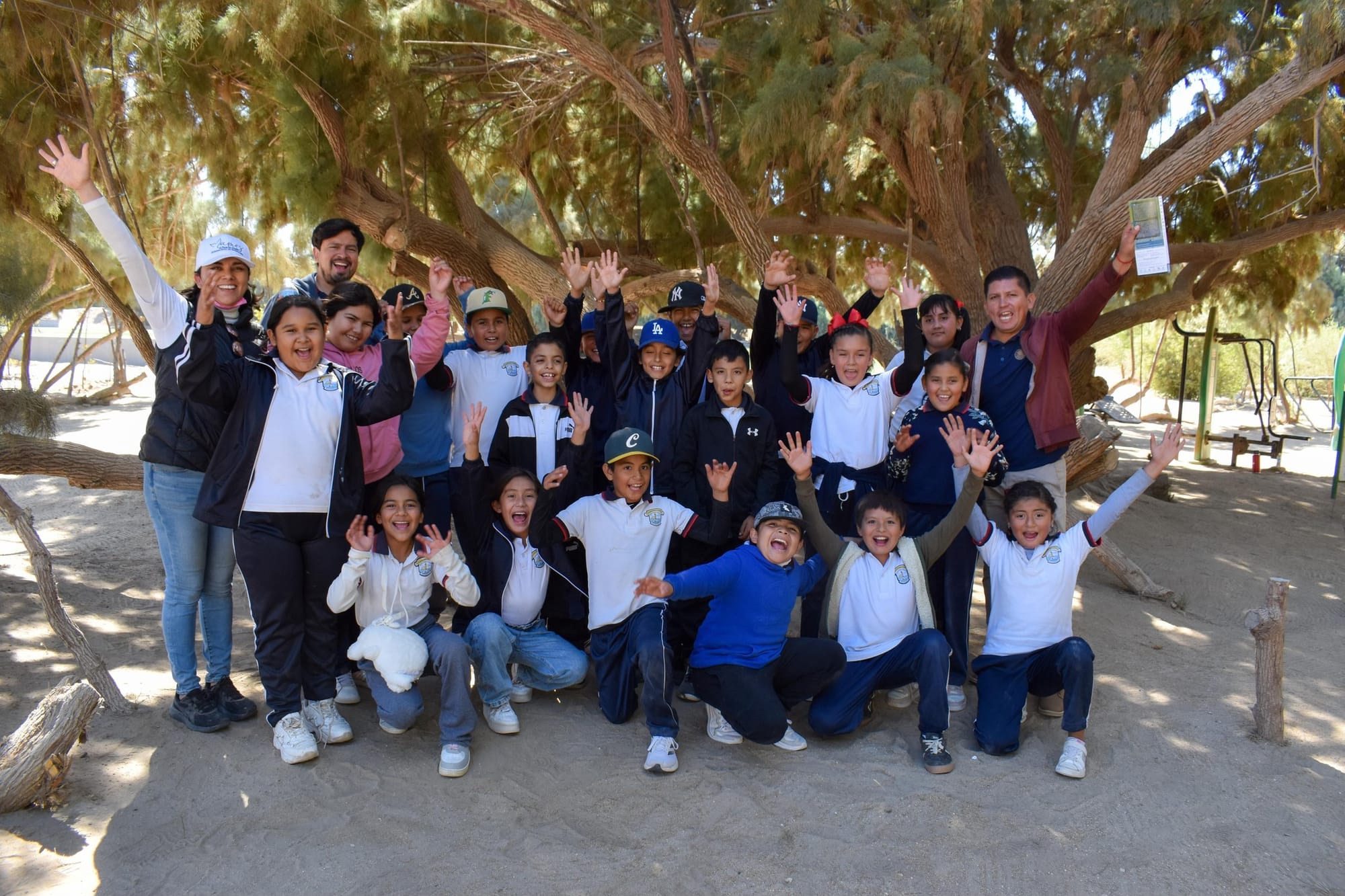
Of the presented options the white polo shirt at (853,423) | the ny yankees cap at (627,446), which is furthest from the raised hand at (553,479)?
the white polo shirt at (853,423)

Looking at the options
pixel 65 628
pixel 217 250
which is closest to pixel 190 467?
pixel 217 250

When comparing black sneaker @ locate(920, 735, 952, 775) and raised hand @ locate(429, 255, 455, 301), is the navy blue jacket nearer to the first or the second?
raised hand @ locate(429, 255, 455, 301)

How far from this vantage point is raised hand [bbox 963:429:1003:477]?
3578 millimetres

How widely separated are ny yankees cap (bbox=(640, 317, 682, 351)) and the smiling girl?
4.06ft

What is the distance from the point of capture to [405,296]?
13.1ft

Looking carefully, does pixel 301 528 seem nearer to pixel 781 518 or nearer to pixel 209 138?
pixel 781 518

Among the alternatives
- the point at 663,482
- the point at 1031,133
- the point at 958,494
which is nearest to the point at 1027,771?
the point at 958,494

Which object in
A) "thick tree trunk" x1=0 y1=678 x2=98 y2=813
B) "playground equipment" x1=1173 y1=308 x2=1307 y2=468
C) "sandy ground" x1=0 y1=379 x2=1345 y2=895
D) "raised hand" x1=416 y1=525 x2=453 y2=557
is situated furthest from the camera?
"playground equipment" x1=1173 y1=308 x2=1307 y2=468

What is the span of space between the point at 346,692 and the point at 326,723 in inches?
14.4

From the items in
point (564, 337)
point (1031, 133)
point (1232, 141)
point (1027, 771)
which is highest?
point (1031, 133)

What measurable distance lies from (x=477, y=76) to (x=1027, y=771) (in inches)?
239

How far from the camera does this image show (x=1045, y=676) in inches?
144

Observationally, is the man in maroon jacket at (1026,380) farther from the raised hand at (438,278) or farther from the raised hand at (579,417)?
the raised hand at (438,278)

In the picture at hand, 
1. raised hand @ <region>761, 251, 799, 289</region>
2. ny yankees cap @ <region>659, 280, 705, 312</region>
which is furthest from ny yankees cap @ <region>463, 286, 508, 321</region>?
raised hand @ <region>761, 251, 799, 289</region>
